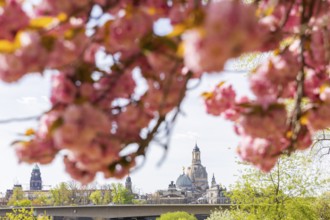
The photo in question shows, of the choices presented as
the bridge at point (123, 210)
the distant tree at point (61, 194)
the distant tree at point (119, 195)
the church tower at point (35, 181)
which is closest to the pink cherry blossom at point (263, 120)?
the bridge at point (123, 210)

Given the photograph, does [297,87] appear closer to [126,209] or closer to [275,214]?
[275,214]

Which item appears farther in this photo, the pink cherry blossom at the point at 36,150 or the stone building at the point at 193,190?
the stone building at the point at 193,190

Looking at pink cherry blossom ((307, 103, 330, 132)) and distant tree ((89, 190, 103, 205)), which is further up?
distant tree ((89, 190, 103, 205))

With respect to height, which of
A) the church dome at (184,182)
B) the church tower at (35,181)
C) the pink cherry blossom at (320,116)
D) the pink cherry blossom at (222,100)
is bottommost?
the pink cherry blossom at (320,116)

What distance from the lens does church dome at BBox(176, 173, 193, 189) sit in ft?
532

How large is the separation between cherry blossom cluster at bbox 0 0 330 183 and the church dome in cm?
16117

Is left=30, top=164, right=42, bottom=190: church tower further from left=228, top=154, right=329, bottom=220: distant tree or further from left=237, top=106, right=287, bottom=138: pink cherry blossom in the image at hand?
left=237, top=106, right=287, bottom=138: pink cherry blossom

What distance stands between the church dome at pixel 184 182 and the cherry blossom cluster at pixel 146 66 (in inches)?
6345

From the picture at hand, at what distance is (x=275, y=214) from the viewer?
20.4m

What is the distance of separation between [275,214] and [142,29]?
65.4 feet

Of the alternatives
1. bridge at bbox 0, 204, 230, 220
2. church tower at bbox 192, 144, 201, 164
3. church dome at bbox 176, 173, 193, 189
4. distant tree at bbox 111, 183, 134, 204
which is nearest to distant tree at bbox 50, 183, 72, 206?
distant tree at bbox 111, 183, 134, 204

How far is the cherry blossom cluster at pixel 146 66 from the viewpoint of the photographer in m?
1.48

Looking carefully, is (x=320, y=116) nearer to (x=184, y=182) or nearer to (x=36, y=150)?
(x=36, y=150)

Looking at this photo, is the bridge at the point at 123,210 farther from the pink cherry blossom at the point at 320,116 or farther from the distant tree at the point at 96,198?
the pink cherry blossom at the point at 320,116
